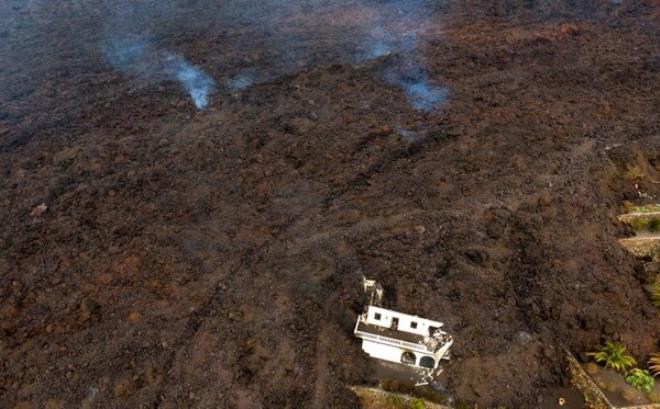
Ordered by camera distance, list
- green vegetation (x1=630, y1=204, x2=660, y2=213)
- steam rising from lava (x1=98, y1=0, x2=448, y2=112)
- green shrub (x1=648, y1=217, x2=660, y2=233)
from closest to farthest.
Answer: green shrub (x1=648, y1=217, x2=660, y2=233), green vegetation (x1=630, y1=204, x2=660, y2=213), steam rising from lava (x1=98, y1=0, x2=448, y2=112)

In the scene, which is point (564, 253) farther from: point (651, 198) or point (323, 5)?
point (323, 5)

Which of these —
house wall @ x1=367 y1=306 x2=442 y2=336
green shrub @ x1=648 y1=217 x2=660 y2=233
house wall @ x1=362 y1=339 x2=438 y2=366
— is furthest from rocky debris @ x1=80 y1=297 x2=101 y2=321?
green shrub @ x1=648 y1=217 x2=660 y2=233

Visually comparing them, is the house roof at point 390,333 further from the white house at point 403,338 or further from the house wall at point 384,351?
the house wall at point 384,351

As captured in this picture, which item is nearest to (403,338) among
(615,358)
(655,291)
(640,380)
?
(615,358)

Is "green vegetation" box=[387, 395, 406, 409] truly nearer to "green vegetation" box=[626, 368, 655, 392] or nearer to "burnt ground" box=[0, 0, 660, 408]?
"burnt ground" box=[0, 0, 660, 408]

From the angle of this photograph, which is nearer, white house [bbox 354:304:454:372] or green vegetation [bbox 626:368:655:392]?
white house [bbox 354:304:454:372]

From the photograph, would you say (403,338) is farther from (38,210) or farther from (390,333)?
(38,210)

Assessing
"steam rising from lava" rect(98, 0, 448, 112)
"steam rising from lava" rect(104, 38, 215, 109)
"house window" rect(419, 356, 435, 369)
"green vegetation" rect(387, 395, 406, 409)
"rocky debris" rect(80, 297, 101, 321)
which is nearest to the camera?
"green vegetation" rect(387, 395, 406, 409)
